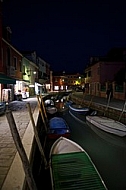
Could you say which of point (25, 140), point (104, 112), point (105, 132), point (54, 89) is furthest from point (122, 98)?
point (54, 89)

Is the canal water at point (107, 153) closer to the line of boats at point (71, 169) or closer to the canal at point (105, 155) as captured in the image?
the canal at point (105, 155)

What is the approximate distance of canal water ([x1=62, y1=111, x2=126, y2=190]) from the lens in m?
6.66

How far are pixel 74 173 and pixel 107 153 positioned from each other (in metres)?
4.67

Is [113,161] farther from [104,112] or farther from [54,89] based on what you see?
[54,89]

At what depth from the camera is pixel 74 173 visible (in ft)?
16.1

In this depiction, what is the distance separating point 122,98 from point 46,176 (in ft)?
63.0

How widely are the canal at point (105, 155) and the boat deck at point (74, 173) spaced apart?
1032 mm

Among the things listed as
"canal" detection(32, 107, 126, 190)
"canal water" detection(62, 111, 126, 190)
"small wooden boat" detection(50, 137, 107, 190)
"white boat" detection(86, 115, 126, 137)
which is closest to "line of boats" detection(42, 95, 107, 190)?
"small wooden boat" detection(50, 137, 107, 190)

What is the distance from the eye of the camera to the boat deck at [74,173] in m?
4.43

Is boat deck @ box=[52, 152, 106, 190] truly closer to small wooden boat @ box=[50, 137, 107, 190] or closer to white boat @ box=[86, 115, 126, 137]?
small wooden boat @ box=[50, 137, 107, 190]

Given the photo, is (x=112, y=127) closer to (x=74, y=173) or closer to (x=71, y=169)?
(x=71, y=169)

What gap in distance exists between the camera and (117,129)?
35.1 ft

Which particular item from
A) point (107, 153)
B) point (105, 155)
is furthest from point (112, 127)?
point (105, 155)

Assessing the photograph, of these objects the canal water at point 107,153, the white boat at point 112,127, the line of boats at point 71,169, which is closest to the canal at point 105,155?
the canal water at point 107,153
